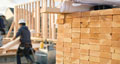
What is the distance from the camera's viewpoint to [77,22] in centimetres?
153

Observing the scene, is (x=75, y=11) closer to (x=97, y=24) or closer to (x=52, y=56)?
(x=97, y=24)

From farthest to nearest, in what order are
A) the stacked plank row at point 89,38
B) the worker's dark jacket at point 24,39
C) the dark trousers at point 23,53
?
the dark trousers at point 23,53 < the worker's dark jacket at point 24,39 < the stacked plank row at point 89,38

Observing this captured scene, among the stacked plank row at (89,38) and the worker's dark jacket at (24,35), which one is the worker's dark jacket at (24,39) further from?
the stacked plank row at (89,38)

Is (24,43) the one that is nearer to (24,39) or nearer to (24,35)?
(24,39)

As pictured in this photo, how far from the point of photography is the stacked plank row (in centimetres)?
130

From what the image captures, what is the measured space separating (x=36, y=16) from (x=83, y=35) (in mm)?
6321

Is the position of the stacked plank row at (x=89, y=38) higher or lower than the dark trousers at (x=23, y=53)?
higher

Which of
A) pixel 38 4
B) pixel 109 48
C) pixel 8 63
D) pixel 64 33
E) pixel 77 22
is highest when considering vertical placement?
pixel 38 4

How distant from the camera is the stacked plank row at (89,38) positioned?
130cm

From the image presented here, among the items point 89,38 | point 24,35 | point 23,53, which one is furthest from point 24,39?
point 89,38

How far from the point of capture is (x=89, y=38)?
1.44m

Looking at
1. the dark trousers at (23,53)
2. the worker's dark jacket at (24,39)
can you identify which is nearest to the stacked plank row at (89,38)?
the worker's dark jacket at (24,39)

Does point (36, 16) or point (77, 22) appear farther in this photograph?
point (36, 16)

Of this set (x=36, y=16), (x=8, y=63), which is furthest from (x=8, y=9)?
(x=8, y=63)
